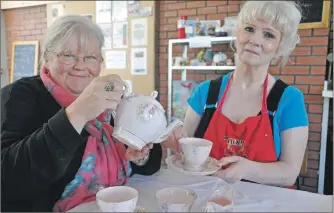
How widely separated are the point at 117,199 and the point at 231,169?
383 millimetres

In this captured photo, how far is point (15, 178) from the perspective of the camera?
0.75 metres

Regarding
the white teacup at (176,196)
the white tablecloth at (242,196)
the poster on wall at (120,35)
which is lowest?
the white tablecloth at (242,196)

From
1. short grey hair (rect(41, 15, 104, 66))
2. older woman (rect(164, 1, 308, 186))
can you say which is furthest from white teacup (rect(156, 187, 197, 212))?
short grey hair (rect(41, 15, 104, 66))

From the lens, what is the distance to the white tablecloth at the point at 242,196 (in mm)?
805

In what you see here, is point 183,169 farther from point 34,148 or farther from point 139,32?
point 139,32

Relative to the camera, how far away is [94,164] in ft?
2.92

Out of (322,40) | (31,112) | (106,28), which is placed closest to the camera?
(31,112)

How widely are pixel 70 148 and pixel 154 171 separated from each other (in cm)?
43

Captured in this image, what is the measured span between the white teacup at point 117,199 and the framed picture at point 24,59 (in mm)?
3335

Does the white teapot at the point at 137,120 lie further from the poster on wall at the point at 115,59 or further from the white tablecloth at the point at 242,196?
the poster on wall at the point at 115,59

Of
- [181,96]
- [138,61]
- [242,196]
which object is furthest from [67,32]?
[138,61]

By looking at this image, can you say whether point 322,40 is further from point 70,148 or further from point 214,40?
point 70,148

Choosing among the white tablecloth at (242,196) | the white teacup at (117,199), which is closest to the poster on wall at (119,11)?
the white tablecloth at (242,196)

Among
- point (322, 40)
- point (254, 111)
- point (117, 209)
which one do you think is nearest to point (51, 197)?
point (117, 209)
